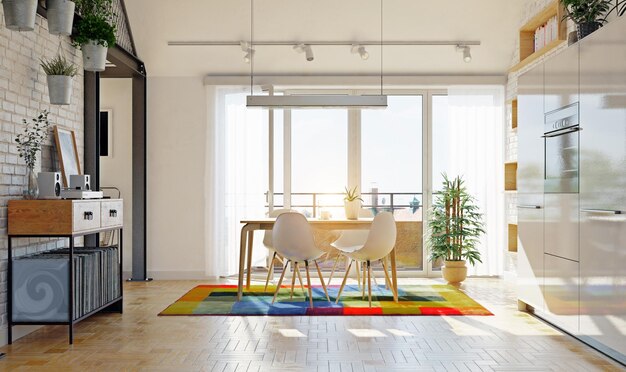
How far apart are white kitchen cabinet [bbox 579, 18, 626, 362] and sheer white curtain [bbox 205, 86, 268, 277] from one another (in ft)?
14.1

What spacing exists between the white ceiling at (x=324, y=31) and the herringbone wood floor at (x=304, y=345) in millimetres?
3210

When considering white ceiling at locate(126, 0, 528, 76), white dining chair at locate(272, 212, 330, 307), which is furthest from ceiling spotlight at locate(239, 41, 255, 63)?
white dining chair at locate(272, 212, 330, 307)

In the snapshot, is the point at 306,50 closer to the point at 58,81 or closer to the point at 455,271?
the point at 455,271

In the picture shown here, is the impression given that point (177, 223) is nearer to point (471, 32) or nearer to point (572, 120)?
point (471, 32)

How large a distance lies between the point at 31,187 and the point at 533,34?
4897 mm

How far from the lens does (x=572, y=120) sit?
4.61 metres

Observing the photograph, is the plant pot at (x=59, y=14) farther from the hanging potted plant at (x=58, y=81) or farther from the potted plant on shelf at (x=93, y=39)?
the potted plant on shelf at (x=93, y=39)

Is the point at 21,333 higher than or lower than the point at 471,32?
lower

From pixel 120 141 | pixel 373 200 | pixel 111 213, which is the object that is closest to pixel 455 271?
pixel 373 200

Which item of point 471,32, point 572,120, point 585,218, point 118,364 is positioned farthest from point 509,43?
point 118,364

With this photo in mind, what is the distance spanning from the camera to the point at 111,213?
5438mm

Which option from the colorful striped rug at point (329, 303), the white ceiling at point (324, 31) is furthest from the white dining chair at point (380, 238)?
the white ceiling at point (324, 31)

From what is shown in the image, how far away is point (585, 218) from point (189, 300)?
3688 mm

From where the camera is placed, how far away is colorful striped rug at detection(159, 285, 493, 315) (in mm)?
5793
